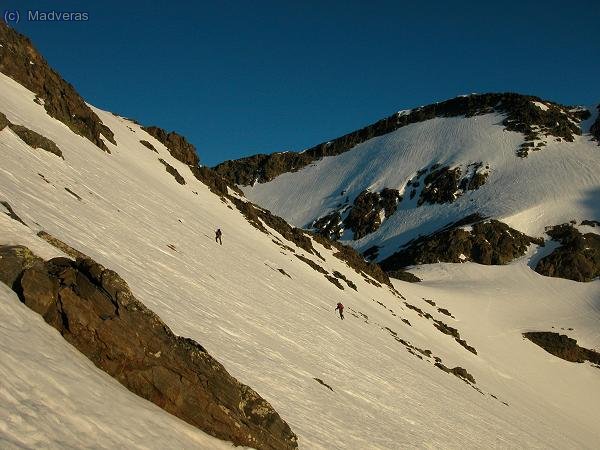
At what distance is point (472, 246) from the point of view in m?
92.9

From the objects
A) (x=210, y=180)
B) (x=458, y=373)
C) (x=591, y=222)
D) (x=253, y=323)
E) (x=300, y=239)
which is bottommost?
(x=253, y=323)

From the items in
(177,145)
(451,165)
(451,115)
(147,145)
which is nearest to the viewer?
(147,145)

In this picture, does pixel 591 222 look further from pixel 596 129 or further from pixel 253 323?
pixel 253 323

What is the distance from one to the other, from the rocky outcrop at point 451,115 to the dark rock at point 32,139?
12334 centimetres

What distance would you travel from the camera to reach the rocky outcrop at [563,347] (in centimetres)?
6175

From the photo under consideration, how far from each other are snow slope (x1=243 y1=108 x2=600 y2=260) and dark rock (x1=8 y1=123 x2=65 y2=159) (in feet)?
295

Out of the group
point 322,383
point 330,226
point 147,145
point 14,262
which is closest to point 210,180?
point 147,145

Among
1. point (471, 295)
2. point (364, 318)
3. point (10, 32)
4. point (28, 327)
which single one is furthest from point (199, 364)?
point (471, 295)

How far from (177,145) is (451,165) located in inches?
3332

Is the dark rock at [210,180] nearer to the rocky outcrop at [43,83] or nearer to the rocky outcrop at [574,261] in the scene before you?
the rocky outcrop at [43,83]

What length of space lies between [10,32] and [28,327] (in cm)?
4325

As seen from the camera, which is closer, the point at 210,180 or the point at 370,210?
the point at 210,180

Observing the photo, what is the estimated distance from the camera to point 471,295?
7344 centimetres

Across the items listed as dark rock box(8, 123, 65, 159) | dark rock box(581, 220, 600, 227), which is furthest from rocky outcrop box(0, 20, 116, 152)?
dark rock box(581, 220, 600, 227)
